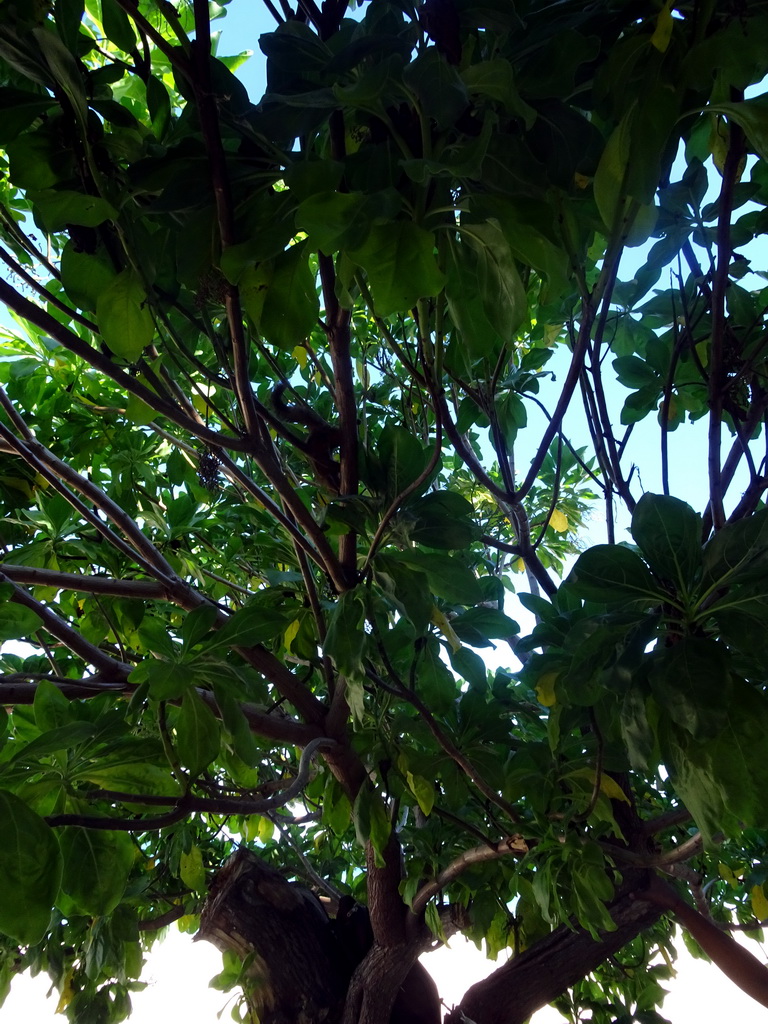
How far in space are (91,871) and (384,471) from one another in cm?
69

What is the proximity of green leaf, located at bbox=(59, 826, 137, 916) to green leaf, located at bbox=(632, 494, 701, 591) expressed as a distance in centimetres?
85

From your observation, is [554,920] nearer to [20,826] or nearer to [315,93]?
[20,826]

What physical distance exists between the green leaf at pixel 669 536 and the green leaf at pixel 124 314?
0.67m

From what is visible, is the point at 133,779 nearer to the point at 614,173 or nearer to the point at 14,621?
the point at 14,621

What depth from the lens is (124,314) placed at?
2.80ft

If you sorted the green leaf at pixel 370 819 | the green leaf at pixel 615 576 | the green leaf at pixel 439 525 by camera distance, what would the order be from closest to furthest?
1. the green leaf at pixel 615 576
2. the green leaf at pixel 439 525
3. the green leaf at pixel 370 819

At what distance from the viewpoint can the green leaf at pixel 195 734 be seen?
1026 millimetres

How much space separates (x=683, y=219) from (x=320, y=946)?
73.2 inches

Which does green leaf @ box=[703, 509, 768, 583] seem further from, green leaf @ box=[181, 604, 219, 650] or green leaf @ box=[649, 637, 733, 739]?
green leaf @ box=[181, 604, 219, 650]

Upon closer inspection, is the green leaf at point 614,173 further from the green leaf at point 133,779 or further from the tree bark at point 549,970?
the tree bark at point 549,970

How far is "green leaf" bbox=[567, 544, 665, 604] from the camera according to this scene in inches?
37.4

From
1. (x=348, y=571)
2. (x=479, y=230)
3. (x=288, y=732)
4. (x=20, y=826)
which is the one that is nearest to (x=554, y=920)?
(x=288, y=732)

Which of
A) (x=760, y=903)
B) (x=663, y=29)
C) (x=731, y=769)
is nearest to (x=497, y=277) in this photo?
(x=663, y=29)

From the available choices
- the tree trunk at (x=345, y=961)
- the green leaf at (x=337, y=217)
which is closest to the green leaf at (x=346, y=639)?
the green leaf at (x=337, y=217)
